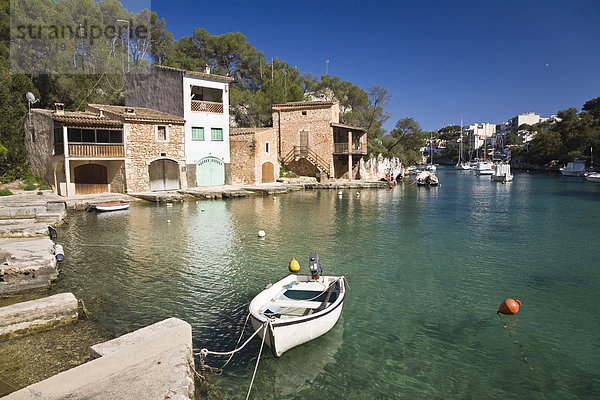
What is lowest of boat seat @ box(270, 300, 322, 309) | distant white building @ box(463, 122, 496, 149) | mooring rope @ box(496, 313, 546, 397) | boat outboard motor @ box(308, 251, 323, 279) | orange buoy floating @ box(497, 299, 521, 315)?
mooring rope @ box(496, 313, 546, 397)

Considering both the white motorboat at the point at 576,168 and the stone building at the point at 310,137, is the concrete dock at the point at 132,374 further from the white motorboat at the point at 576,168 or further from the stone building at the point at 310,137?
the white motorboat at the point at 576,168

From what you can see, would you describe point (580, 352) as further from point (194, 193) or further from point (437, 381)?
point (194, 193)

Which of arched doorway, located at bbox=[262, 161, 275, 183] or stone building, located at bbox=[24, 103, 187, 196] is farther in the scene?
arched doorway, located at bbox=[262, 161, 275, 183]

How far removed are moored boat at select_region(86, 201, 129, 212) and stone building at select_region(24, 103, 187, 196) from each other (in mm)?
4256

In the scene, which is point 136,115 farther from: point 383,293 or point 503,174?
point 503,174

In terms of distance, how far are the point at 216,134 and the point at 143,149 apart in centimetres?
725

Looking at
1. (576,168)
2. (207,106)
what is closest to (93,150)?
(207,106)

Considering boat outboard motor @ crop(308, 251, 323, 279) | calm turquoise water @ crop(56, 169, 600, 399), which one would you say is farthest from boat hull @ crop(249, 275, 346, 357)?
boat outboard motor @ crop(308, 251, 323, 279)

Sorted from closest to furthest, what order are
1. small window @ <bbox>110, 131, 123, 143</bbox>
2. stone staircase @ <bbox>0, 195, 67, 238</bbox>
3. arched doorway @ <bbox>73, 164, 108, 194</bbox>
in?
1. stone staircase @ <bbox>0, 195, 67, 238</bbox>
2. small window @ <bbox>110, 131, 123, 143</bbox>
3. arched doorway @ <bbox>73, 164, 108, 194</bbox>

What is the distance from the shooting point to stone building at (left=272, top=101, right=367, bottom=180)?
45.1 metres

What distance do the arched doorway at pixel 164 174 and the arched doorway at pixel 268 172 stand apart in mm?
10216

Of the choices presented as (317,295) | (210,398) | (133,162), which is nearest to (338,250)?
(317,295)

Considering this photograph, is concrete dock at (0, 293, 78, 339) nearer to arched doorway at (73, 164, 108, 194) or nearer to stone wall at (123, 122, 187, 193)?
stone wall at (123, 122, 187, 193)

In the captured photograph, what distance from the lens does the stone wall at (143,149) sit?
100.0ft
